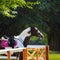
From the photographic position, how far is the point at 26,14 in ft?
98.0

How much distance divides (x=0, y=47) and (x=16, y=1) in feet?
10.6

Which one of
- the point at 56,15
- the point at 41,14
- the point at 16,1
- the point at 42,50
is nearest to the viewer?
the point at 16,1

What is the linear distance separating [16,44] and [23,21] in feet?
47.7

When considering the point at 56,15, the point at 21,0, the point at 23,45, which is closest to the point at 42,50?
the point at 23,45

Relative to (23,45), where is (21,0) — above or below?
above

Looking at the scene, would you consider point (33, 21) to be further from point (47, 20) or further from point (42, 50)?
point (42, 50)

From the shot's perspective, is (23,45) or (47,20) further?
(47,20)

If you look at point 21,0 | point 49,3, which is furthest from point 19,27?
point 21,0

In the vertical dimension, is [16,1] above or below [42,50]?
above

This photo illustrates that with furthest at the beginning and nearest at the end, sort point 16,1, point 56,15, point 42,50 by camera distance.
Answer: point 56,15 → point 42,50 → point 16,1

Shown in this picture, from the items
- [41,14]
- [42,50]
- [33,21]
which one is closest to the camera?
[42,50]

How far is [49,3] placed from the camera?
31125 mm

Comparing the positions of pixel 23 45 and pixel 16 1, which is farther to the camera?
pixel 23 45

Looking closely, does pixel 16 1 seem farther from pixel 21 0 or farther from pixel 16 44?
pixel 16 44
